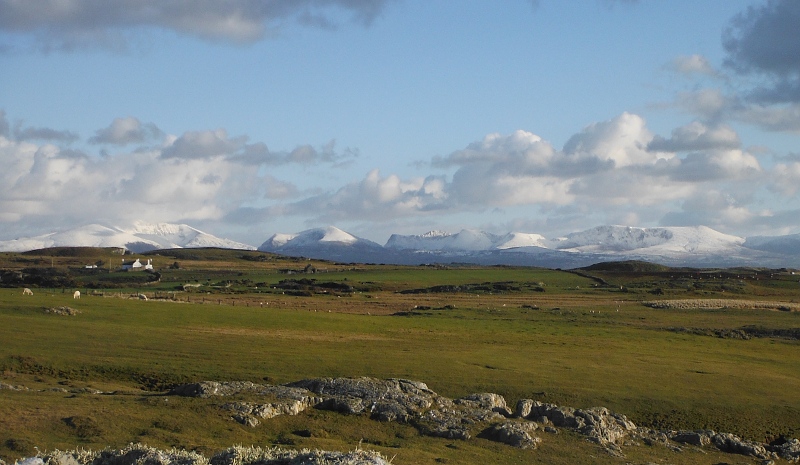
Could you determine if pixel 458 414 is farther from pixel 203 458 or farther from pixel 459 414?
pixel 203 458

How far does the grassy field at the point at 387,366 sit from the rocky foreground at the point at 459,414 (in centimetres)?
76

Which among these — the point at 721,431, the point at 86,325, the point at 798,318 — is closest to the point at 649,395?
the point at 721,431

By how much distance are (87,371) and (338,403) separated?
18.1 metres

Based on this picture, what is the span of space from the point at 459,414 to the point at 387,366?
15.4m

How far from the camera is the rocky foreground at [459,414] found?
3077 centimetres

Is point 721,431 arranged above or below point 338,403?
below

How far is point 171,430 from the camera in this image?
89.7ft

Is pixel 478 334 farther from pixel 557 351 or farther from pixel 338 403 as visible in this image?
pixel 338 403

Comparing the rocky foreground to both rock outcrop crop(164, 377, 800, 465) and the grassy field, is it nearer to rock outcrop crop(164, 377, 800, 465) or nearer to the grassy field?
rock outcrop crop(164, 377, 800, 465)

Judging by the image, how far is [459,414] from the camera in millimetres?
32906

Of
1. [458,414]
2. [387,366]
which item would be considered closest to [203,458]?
[458,414]

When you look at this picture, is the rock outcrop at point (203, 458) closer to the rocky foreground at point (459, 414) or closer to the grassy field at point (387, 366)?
the grassy field at point (387, 366)

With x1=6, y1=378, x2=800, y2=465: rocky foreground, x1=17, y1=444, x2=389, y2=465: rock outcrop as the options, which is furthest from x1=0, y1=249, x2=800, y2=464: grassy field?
x1=17, y1=444, x2=389, y2=465: rock outcrop

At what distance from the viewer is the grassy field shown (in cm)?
2803
